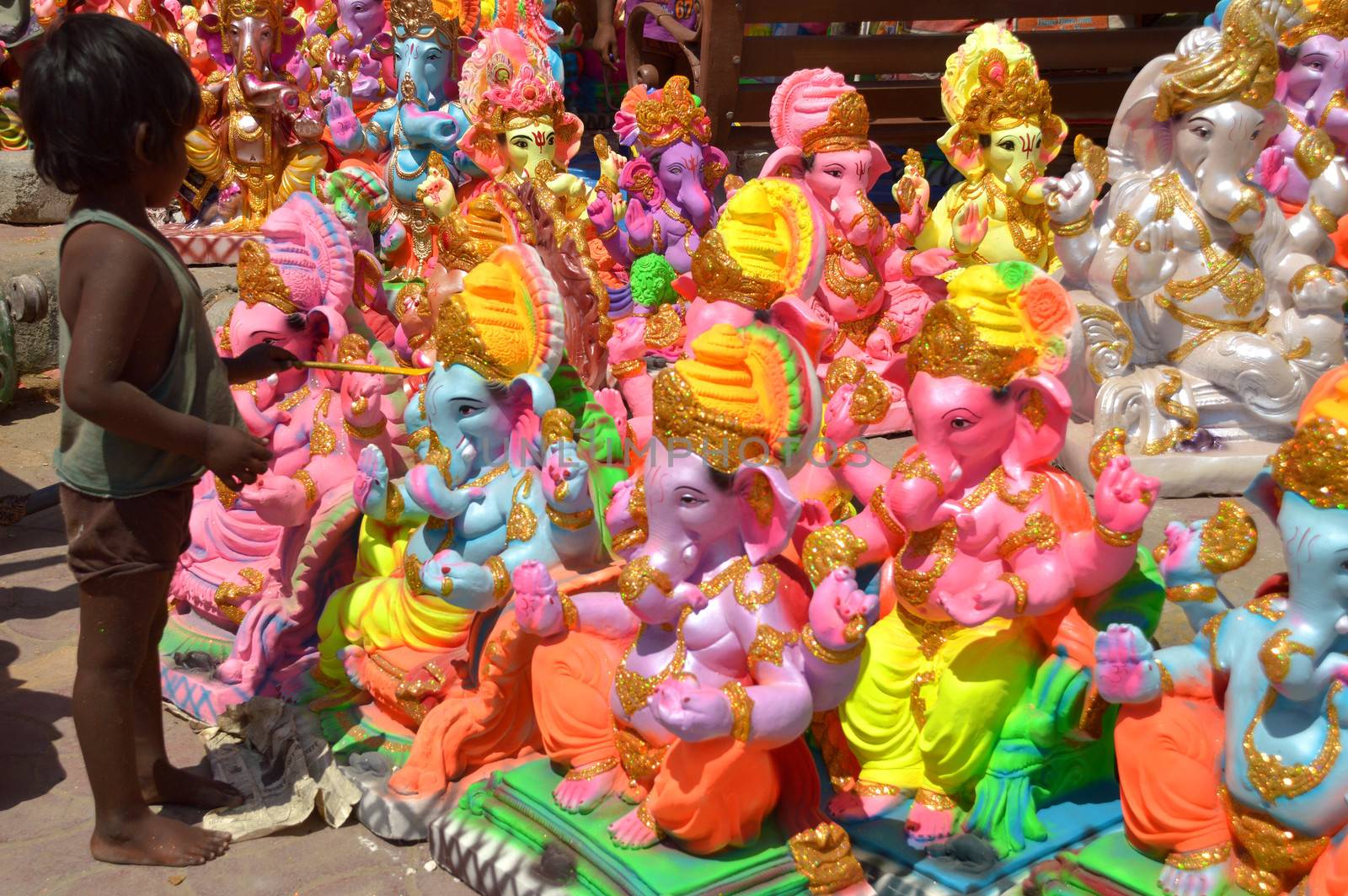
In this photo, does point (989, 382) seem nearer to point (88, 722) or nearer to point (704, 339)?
point (704, 339)

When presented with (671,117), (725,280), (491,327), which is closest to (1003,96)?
(671,117)

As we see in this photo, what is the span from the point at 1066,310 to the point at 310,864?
2.08 m

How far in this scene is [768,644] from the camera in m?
2.59

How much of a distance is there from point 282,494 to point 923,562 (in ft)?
5.77

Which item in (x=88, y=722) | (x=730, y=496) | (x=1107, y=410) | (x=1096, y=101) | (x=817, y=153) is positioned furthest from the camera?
(x=1096, y=101)

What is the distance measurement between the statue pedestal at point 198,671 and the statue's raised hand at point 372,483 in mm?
647

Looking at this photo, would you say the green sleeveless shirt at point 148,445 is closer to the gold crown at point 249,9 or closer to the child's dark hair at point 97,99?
the child's dark hair at point 97,99

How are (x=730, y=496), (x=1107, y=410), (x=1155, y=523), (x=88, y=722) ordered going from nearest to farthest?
(x=730, y=496), (x=88, y=722), (x=1155, y=523), (x=1107, y=410)

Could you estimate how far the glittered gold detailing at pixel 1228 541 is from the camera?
2.55 meters

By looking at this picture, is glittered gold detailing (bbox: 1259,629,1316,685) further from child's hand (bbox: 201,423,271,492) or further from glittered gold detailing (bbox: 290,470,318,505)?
glittered gold detailing (bbox: 290,470,318,505)

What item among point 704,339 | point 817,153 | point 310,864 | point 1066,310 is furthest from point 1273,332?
point 310,864

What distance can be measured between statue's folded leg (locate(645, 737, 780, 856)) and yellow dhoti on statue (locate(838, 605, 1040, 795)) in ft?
1.11

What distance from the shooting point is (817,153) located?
18.1 ft

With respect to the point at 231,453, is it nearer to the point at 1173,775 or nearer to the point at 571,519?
the point at 571,519
